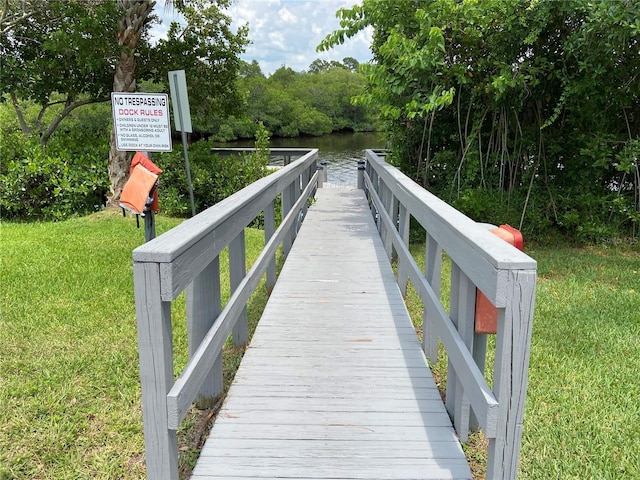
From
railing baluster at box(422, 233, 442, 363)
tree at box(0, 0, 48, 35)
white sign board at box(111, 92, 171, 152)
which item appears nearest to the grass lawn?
railing baluster at box(422, 233, 442, 363)

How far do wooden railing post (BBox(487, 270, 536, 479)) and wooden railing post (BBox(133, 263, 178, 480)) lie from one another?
1.16m

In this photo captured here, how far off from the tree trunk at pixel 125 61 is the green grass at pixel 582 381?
6.95m

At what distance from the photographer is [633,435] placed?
2719 millimetres

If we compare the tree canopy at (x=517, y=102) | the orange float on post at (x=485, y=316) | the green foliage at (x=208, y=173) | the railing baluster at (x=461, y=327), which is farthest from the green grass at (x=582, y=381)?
the green foliage at (x=208, y=173)

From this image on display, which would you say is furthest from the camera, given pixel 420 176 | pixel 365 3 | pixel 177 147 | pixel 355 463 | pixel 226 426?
pixel 177 147

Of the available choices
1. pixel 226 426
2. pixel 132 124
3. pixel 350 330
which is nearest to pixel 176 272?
pixel 226 426

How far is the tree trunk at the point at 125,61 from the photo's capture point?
9602 millimetres

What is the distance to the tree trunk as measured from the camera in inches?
378

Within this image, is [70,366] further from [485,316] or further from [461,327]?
[485,316]

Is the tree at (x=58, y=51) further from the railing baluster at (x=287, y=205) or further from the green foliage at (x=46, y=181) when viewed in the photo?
the railing baluster at (x=287, y=205)

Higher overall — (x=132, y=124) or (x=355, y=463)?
(x=132, y=124)

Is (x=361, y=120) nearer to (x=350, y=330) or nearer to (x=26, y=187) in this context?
(x=26, y=187)

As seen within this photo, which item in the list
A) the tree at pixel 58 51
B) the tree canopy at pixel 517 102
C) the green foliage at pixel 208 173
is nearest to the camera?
the tree canopy at pixel 517 102

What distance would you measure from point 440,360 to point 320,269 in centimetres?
199
